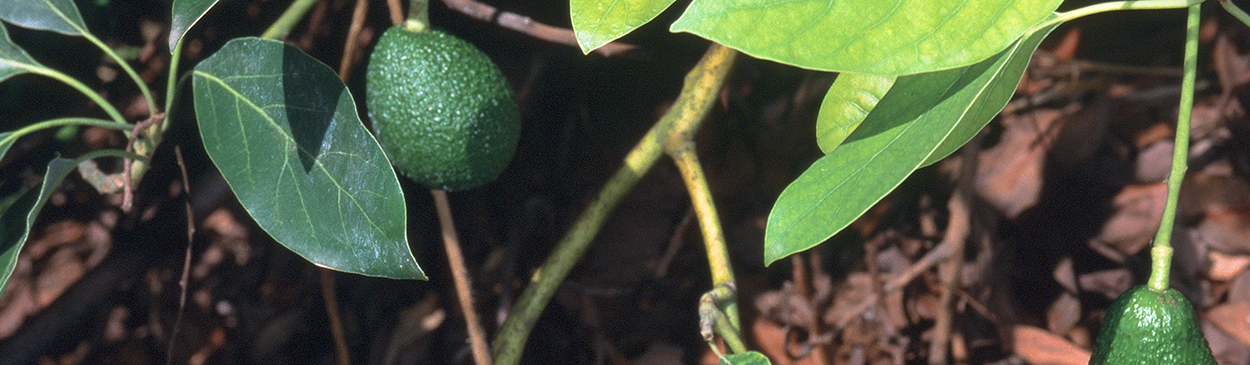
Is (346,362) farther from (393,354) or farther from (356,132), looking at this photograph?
(356,132)

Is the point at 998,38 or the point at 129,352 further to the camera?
the point at 129,352

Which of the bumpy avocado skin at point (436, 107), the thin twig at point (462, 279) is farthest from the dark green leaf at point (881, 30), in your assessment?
the thin twig at point (462, 279)

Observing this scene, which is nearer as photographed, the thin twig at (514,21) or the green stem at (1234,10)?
the green stem at (1234,10)

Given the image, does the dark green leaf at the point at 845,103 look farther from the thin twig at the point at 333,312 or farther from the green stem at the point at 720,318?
the thin twig at the point at 333,312

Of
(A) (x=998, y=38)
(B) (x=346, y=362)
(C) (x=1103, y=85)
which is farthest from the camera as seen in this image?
(C) (x=1103, y=85)

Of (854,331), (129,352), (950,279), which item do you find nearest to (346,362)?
(129,352)

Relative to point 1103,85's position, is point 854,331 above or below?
below
